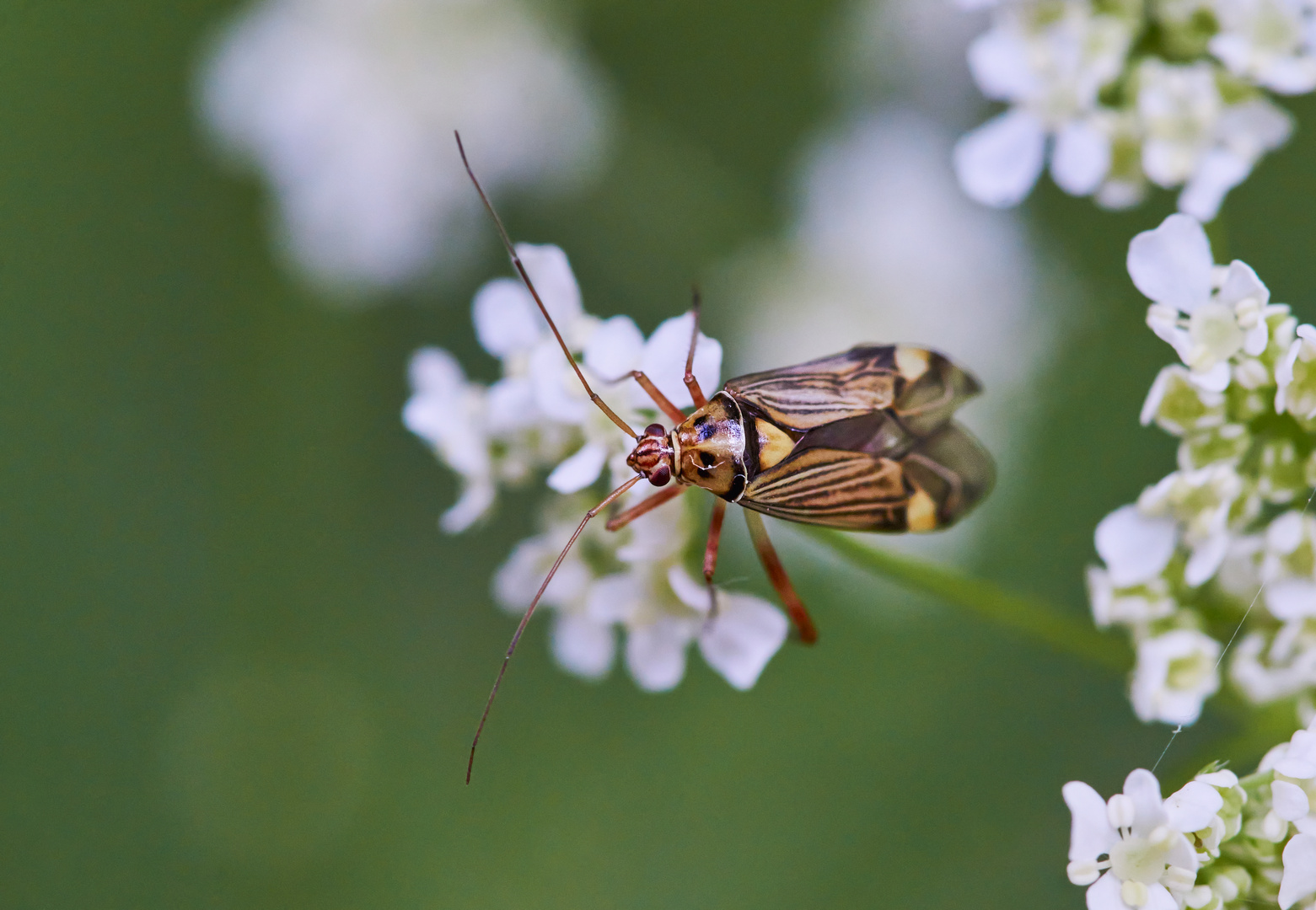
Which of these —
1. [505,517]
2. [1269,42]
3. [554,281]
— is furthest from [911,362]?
[505,517]

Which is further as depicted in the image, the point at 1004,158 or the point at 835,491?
the point at 1004,158

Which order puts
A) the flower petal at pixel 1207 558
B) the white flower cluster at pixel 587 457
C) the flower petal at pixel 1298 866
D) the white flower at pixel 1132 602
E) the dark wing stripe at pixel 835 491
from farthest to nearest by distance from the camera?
1. the dark wing stripe at pixel 835 491
2. the white flower cluster at pixel 587 457
3. the white flower at pixel 1132 602
4. the flower petal at pixel 1207 558
5. the flower petal at pixel 1298 866

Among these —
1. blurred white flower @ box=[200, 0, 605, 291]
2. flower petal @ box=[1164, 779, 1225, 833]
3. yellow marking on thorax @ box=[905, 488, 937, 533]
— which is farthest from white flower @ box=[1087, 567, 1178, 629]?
blurred white flower @ box=[200, 0, 605, 291]

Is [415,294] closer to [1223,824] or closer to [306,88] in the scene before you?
[306,88]

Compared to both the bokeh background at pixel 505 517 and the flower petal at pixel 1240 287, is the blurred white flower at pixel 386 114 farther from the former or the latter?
the flower petal at pixel 1240 287

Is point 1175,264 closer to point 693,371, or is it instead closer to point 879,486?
point 879,486

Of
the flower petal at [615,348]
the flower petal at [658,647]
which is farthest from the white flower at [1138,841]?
the flower petal at [615,348]

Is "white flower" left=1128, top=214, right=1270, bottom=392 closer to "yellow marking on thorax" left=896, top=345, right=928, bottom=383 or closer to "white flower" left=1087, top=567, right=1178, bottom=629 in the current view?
"white flower" left=1087, top=567, right=1178, bottom=629
